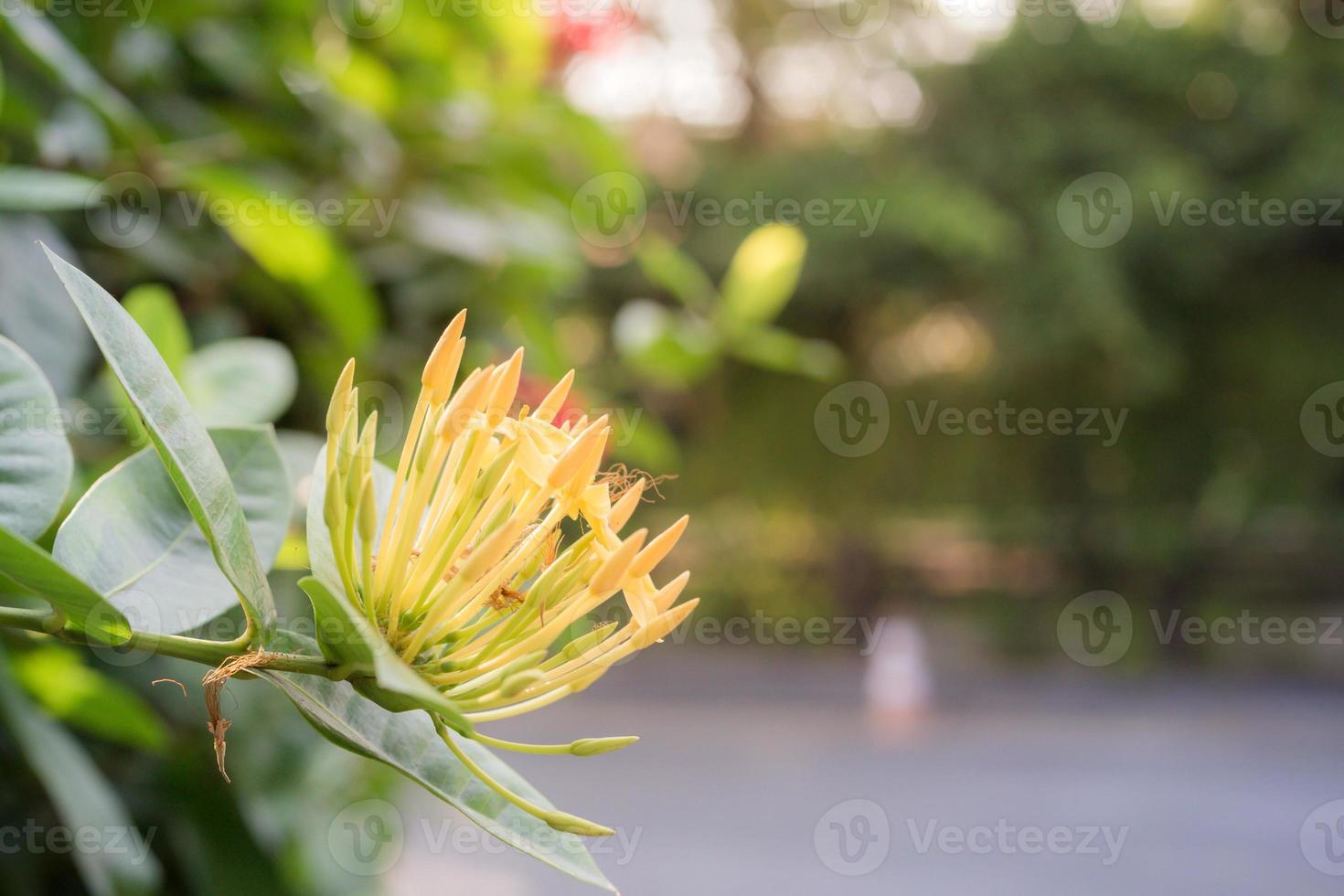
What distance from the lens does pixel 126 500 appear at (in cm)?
46

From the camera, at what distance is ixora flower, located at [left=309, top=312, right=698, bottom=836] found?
390 millimetres

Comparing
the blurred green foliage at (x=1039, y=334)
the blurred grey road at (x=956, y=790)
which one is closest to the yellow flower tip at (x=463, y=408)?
the blurred grey road at (x=956, y=790)

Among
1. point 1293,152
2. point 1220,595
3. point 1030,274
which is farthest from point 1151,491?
point 1293,152

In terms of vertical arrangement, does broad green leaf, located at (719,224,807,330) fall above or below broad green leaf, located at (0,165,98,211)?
above

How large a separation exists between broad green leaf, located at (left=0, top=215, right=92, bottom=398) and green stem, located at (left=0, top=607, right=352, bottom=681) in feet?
1.29

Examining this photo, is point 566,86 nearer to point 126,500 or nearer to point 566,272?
point 566,272

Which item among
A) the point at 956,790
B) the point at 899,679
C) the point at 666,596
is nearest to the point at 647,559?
the point at 666,596

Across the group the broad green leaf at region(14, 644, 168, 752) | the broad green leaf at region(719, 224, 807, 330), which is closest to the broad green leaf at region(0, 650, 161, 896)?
the broad green leaf at region(14, 644, 168, 752)

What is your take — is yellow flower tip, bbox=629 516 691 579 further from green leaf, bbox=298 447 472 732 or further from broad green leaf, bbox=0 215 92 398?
broad green leaf, bbox=0 215 92 398

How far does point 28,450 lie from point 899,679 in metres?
8.30

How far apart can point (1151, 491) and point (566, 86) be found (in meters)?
9.21

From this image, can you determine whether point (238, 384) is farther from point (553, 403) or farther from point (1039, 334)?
point (1039, 334)

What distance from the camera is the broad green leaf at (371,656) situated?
34 centimetres

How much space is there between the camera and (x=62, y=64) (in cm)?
71
